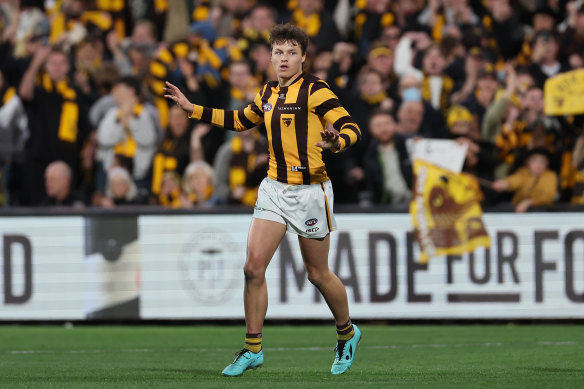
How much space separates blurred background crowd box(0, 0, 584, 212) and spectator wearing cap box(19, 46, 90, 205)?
18mm

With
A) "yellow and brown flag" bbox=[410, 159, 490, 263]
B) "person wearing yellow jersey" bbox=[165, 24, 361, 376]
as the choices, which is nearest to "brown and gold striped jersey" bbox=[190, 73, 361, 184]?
"person wearing yellow jersey" bbox=[165, 24, 361, 376]

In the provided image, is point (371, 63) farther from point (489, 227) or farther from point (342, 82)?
Answer: point (489, 227)

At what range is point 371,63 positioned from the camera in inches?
572

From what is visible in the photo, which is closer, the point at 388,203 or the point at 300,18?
the point at 388,203

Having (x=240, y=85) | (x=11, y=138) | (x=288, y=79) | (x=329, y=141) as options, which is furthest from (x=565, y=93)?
(x=11, y=138)
